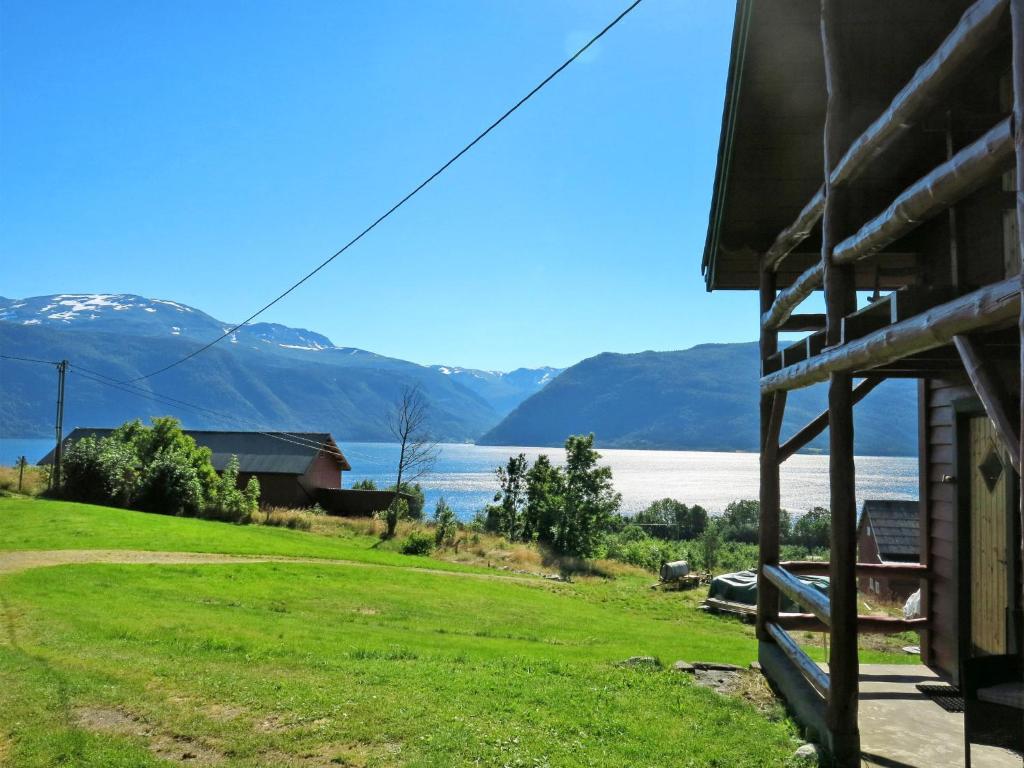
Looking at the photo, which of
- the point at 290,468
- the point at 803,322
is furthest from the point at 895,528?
the point at 290,468

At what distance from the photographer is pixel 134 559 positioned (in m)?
20.0

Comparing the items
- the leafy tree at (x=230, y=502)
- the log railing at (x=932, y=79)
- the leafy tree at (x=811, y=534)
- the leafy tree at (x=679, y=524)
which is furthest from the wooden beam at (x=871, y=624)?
the leafy tree at (x=679, y=524)

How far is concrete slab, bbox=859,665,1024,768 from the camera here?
5949mm

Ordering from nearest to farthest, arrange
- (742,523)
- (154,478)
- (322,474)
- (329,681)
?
(329,681)
(154,478)
(322,474)
(742,523)

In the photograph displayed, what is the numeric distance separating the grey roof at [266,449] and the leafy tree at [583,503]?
16.2m

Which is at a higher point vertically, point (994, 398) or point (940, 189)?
point (940, 189)

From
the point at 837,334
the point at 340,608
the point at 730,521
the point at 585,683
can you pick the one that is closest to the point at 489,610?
the point at 340,608

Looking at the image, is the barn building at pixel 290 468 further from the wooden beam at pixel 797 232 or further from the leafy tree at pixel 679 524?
the wooden beam at pixel 797 232

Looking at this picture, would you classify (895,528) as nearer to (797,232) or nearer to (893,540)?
(893,540)

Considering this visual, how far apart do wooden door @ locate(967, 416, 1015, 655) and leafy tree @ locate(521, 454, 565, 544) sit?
41.8 m

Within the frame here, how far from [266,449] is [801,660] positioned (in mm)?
48266

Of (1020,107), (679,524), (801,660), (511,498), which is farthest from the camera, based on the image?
(679,524)

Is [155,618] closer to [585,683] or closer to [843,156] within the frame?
[585,683]

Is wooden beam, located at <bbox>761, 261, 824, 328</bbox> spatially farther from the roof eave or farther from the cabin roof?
the roof eave
